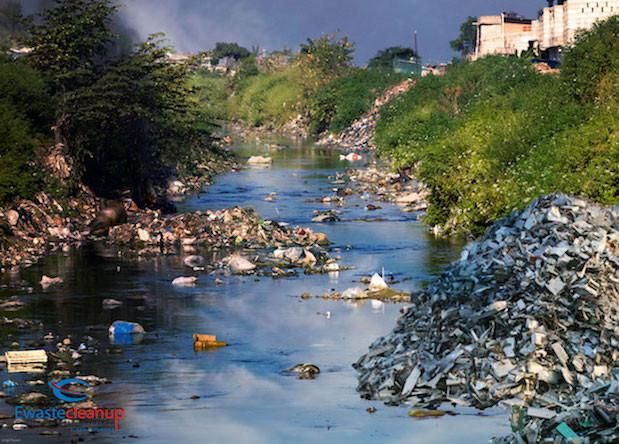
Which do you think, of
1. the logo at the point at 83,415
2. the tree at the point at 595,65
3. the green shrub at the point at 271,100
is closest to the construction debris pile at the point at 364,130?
the green shrub at the point at 271,100

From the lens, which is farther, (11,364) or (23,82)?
(23,82)

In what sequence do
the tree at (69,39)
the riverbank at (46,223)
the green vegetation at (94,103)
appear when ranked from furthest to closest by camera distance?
the tree at (69,39) → the green vegetation at (94,103) → the riverbank at (46,223)

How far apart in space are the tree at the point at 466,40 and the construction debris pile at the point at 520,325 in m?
131

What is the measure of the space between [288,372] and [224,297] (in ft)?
21.6

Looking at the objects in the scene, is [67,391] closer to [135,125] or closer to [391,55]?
[135,125]

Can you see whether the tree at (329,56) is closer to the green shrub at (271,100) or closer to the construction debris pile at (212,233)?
the green shrub at (271,100)

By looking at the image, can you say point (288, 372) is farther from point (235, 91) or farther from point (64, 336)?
point (235, 91)

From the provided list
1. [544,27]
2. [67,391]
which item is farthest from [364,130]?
[67,391]

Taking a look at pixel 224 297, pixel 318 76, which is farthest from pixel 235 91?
pixel 224 297

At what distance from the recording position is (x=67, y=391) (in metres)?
17.2

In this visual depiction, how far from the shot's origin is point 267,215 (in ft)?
129

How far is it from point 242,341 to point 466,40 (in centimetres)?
13680

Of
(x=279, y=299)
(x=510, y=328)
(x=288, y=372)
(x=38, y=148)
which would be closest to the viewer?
(x=510, y=328)

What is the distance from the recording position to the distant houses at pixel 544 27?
89.1m
